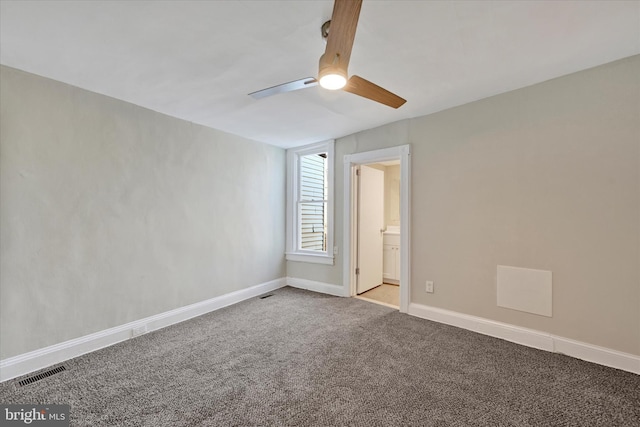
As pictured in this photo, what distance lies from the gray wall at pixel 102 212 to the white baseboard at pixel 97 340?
0.06 meters

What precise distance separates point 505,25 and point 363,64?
923 mm

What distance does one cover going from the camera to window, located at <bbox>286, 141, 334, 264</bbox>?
15.4 feet

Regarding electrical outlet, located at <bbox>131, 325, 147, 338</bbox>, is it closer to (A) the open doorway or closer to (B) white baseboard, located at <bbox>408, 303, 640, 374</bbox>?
(A) the open doorway

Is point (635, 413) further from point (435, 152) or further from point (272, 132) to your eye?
A: point (272, 132)

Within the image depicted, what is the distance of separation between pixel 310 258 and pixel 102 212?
9.04 feet

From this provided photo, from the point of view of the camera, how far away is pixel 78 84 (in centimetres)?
247

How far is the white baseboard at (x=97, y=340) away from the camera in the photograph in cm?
220

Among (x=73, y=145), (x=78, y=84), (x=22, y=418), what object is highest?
(x=78, y=84)

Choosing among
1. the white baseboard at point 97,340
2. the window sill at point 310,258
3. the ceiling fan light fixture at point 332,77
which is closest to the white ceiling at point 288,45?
the ceiling fan light fixture at point 332,77

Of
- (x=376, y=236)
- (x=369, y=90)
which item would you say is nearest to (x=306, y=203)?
(x=376, y=236)

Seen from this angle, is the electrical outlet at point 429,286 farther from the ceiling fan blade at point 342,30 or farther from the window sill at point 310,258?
the ceiling fan blade at point 342,30

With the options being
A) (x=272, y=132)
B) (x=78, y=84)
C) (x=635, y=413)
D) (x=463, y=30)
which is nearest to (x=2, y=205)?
(x=78, y=84)

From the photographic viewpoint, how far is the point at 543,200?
2592 millimetres

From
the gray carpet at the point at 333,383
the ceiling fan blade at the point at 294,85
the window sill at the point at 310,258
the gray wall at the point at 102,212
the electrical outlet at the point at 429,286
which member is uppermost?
the ceiling fan blade at the point at 294,85
